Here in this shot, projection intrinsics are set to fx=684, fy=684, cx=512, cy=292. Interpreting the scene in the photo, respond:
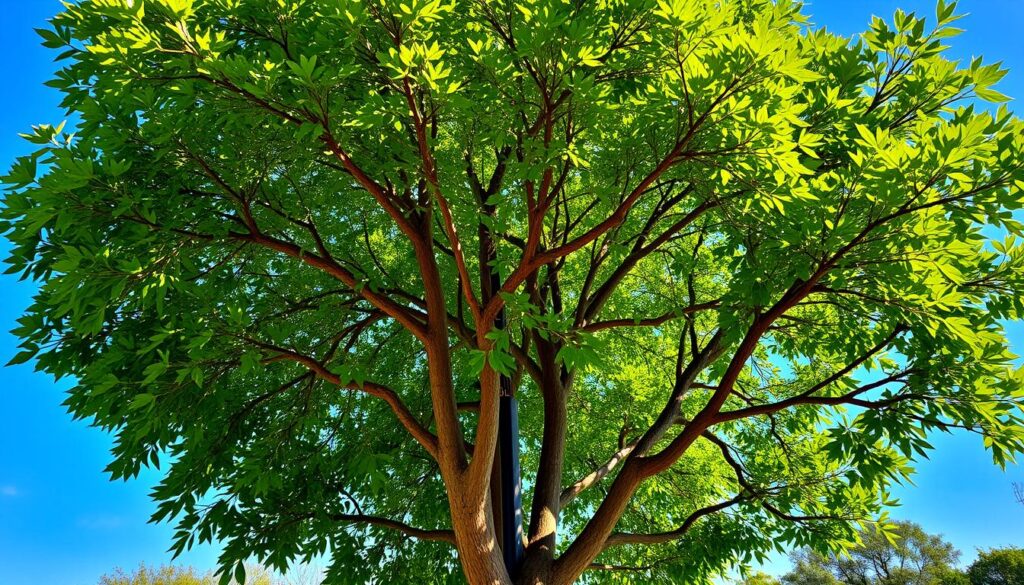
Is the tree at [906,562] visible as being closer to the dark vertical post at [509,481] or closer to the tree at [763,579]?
the tree at [763,579]

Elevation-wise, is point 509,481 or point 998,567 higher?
point 998,567

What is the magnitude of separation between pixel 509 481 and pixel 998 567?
34339 mm

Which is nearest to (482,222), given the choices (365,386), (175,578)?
(365,386)

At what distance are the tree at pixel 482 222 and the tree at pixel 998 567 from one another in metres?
30.0

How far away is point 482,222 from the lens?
6594 millimetres

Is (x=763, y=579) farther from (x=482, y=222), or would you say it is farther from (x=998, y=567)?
(x=482, y=222)

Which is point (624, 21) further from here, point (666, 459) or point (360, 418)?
point (360, 418)

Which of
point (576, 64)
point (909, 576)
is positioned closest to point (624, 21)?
point (576, 64)

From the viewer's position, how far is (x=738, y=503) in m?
8.60

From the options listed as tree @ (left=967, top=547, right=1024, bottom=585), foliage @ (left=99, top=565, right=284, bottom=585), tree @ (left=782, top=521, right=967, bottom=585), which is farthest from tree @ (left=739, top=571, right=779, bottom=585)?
foliage @ (left=99, top=565, right=284, bottom=585)

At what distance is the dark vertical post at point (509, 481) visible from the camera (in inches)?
289

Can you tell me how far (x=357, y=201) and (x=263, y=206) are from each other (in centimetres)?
193

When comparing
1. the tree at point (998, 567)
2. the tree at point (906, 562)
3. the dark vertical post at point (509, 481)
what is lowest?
the dark vertical post at point (509, 481)

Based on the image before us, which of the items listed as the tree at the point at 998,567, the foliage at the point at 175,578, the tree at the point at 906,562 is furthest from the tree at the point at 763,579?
the foliage at the point at 175,578
